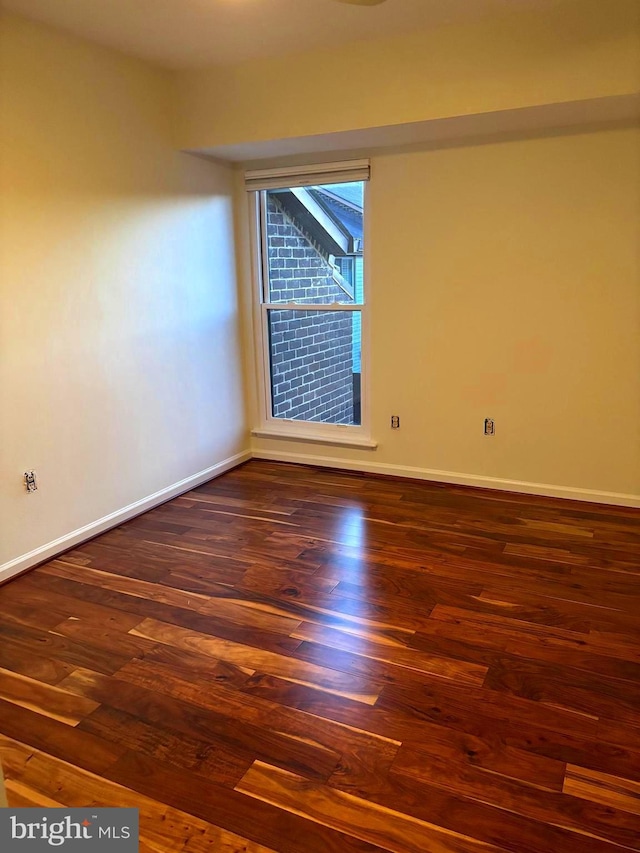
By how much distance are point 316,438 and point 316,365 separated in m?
0.54

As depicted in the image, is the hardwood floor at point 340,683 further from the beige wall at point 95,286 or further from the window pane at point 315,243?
the window pane at point 315,243

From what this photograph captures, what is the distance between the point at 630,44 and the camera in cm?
278

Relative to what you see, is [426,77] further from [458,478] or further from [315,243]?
[458,478]

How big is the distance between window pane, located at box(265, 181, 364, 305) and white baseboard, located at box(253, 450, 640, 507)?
114cm

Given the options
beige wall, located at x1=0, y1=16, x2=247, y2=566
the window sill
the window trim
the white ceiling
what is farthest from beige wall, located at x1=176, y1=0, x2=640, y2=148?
the window sill

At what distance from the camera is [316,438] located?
4.54 metres

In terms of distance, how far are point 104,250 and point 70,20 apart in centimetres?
104

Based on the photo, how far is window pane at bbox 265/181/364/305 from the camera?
4145 mm

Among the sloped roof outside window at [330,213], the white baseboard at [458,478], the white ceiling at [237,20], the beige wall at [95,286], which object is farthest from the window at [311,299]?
the white ceiling at [237,20]

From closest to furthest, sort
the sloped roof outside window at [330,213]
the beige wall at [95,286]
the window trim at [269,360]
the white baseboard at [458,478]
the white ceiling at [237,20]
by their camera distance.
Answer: the white ceiling at [237,20] < the beige wall at [95,286] < the white baseboard at [458,478] < the sloped roof outside window at [330,213] < the window trim at [269,360]

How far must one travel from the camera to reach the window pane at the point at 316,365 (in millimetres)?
4363

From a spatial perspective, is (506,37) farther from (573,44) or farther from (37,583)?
(37,583)

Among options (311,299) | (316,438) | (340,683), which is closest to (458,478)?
(316,438)

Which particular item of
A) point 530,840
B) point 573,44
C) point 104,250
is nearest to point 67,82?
point 104,250
